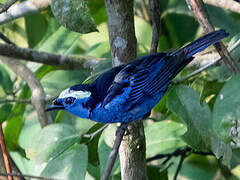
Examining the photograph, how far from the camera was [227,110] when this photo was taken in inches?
65.5

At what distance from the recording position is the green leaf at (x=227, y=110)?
165cm

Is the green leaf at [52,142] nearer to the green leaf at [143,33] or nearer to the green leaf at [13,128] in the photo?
the green leaf at [13,128]

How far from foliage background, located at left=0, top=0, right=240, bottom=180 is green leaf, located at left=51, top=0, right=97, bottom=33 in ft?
1.95

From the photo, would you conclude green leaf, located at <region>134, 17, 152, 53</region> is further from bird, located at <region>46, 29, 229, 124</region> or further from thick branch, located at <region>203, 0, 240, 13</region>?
bird, located at <region>46, 29, 229, 124</region>

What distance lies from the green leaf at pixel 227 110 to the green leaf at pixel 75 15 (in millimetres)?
691

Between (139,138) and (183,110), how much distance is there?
27 cm

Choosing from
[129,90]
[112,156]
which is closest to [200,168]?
[129,90]

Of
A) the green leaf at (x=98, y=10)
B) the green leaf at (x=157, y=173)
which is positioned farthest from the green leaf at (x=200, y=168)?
the green leaf at (x=98, y=10)

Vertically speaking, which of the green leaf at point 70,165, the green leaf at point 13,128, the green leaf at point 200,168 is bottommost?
the green leaf at point 200,168

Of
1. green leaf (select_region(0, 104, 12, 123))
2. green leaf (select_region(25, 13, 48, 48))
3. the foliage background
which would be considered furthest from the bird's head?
green leaf (select_region(25, 13, 48, 48))

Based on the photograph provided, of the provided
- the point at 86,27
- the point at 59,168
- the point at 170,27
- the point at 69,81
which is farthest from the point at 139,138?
the point at 170,27

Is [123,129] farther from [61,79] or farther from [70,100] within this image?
[61,79]

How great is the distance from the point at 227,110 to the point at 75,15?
2.66 ft

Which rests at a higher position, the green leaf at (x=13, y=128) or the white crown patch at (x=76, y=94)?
the white crown patch at (x=76, y=94)
